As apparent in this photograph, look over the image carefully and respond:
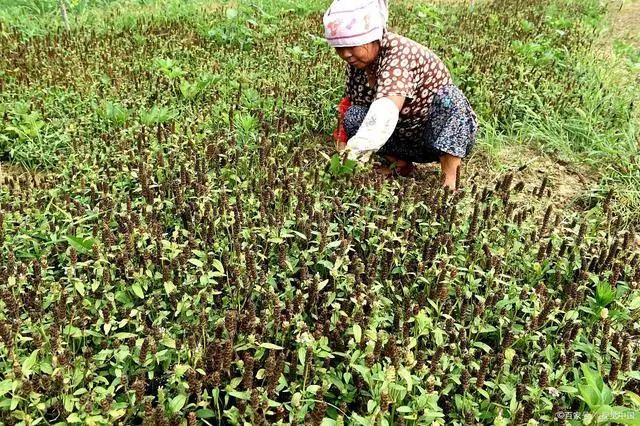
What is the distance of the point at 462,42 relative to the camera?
6184mm

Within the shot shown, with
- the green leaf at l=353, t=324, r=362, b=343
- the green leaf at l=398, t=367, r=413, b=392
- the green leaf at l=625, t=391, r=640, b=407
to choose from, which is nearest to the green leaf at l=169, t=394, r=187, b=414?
the green leaf at l=353, t=324, r=362, b=343

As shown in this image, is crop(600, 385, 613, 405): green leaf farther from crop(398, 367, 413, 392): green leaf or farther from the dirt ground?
the dirt ground

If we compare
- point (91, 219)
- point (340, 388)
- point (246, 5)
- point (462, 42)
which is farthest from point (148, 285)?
point (246, 5)

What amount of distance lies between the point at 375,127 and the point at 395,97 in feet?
0.67

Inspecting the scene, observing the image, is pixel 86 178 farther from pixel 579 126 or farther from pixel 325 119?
pixel 579 126

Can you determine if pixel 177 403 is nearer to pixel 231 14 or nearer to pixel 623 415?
pixel 623 415

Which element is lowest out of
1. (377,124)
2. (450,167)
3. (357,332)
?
(450,167)

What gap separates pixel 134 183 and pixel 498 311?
2.07 meters

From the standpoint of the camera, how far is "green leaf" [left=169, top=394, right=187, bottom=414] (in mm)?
1910

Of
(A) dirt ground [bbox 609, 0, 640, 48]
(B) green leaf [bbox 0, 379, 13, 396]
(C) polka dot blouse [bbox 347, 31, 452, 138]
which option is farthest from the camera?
(A) dirt ground [bbox 609, 0, 640, 48]

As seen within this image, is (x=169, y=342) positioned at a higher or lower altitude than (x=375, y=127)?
lower

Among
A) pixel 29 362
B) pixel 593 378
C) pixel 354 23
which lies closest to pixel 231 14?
pixel 354 23

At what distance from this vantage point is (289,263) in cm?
252

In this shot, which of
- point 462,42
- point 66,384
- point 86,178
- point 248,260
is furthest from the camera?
point 462,42
